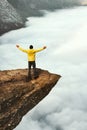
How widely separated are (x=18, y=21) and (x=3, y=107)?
85.1m

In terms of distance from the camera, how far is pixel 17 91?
43.9 meters

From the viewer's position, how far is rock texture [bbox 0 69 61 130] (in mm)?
43625

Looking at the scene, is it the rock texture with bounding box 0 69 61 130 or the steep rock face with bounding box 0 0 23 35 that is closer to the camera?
the rock texture with bounding box 0 69 61 130

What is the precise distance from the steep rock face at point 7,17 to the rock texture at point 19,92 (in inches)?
2847

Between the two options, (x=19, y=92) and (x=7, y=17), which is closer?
(x=19, y=92)

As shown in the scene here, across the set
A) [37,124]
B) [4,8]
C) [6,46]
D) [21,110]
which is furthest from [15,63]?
[21,110]

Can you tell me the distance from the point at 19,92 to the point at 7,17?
7677 cm

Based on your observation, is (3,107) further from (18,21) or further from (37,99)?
(18,21)

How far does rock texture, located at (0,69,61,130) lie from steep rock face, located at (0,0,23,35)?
7231cm

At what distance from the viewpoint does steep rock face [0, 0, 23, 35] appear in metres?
116

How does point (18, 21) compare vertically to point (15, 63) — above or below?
above

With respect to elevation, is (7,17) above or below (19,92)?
below

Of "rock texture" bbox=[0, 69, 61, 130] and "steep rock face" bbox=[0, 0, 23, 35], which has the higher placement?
"rock texture" bbox=[0, 69, 61, 130]

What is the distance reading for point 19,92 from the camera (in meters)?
43.9
